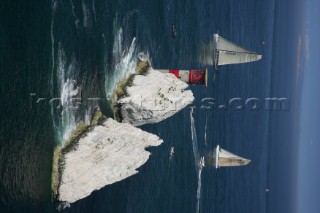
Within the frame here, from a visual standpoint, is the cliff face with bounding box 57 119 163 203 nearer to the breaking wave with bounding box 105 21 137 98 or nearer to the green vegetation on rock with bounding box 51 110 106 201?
the green vegetation on rock with bounding box 51 110 106 201

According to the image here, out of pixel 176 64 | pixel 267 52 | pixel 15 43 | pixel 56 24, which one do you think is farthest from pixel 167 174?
pixel 267 52

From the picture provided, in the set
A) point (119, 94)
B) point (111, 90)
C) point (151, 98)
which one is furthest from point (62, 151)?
point (151, 98)

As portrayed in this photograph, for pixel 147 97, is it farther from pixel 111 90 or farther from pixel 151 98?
pixel 111 90

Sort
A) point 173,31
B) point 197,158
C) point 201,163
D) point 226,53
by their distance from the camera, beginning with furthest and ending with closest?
point 226,53 < point 201,163 < point 197,158 < point 173,31

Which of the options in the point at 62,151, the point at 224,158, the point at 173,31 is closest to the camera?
the point at 62,151

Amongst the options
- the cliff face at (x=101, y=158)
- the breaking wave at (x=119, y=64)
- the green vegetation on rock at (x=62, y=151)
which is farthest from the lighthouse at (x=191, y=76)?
the green vegetation on rock at (x=62, y=151)

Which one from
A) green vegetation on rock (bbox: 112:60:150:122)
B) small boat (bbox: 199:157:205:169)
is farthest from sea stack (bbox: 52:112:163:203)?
small boat (bbox: 199:157:205:169)

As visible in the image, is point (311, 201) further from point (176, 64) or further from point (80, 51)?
point (80, 51)
